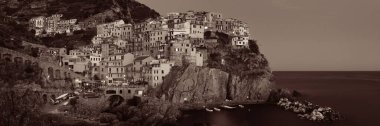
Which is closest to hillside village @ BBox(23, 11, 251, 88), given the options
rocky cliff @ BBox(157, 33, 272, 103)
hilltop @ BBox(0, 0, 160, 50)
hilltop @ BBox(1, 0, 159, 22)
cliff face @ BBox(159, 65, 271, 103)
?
rocky cliff @ BBox(157, 33, 272, 103)

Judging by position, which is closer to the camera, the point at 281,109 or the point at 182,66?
the point at 182,66

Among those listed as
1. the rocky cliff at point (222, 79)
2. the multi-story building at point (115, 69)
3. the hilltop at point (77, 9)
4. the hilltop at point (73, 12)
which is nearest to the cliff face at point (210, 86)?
the rocky cliff at point (222, 79)

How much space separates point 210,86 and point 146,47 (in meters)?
15.0

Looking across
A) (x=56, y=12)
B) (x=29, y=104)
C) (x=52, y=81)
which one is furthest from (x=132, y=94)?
(x=56, y=12)

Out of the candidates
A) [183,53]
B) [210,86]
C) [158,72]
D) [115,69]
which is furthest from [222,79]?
[115,69]

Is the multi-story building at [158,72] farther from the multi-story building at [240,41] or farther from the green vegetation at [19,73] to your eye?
the multi-story building at [240,41]

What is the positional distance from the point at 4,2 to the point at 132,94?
73.9 meters

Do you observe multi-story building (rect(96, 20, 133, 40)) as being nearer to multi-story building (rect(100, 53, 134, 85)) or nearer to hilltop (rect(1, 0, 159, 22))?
hilltop (rect(1, 0, 159, 22))

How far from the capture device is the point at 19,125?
3959 centimetres

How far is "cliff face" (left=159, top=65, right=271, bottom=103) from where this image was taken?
7612cm

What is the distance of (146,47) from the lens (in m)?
87.7

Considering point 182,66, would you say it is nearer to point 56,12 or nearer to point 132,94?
point 132,94

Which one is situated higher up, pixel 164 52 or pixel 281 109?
pixel 164 52

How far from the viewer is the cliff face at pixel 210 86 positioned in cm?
7612
